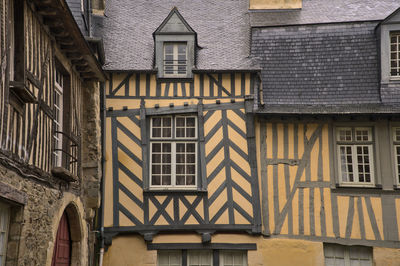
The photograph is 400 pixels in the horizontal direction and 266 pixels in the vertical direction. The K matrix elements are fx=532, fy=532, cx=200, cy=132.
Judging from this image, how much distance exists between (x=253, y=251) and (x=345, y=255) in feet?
5.02

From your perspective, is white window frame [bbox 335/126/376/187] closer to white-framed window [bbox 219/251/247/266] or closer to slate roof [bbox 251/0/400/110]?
slate roof [bbox 251/0/400/110]

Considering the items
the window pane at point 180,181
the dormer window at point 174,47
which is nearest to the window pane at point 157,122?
the dormer window at point 174,47

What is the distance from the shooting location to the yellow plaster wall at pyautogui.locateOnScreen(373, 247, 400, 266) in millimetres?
8492

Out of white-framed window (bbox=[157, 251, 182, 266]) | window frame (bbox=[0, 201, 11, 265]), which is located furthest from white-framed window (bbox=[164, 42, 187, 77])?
window frame (bbox=[0, 201, 11, 265])

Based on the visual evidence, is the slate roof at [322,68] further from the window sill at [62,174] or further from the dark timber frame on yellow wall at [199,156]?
the window sill at [62,174]

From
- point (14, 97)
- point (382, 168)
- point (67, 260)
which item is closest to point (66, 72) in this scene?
point (14, 97)

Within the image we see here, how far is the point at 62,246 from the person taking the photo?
7316 millimetres

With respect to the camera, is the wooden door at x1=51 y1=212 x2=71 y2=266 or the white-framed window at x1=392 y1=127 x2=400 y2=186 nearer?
the wooden door at x1=51 y1=212 x2=71 y2=266

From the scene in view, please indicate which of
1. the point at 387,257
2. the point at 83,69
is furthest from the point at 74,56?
the point at 387,257

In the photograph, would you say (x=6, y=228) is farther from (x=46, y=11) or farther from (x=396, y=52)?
(x=396, y=52)

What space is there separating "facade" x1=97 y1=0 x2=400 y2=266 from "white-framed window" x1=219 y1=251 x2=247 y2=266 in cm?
2

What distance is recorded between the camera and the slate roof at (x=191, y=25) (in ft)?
31.7

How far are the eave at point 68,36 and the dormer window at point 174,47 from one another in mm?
1573

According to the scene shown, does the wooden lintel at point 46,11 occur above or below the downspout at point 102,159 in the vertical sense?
above
